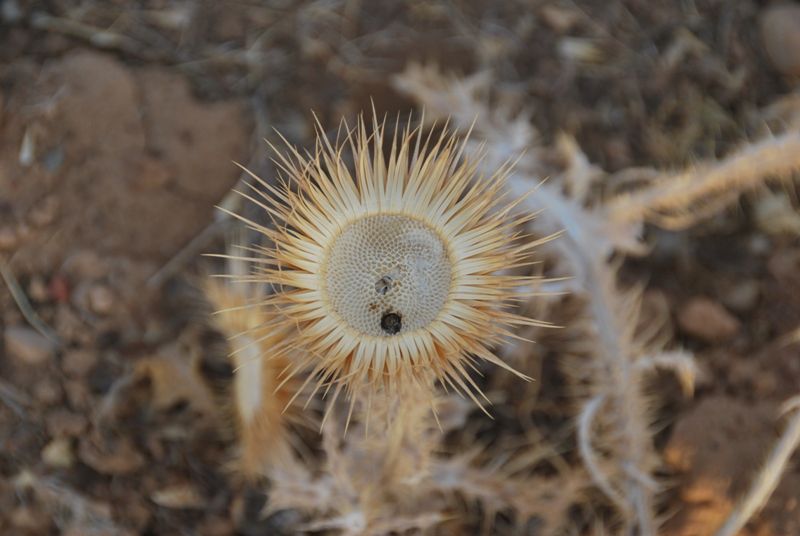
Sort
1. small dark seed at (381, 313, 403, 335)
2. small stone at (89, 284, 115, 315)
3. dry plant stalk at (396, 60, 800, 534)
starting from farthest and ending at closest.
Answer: small stone at (89, 284, 115, 315) < dry plant stalk at (396, 60, 800, 534) < small dark seed at (381, 313, 403, 335)

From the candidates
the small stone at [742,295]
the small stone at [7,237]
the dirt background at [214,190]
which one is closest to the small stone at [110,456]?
the dirt background at [214,190]

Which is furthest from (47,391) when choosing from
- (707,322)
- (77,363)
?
(707,322)

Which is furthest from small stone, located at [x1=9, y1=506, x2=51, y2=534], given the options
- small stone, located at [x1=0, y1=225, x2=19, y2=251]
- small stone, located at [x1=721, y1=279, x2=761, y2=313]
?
small stone, located at [x1=721, y1=279, x2=761, y2=313]

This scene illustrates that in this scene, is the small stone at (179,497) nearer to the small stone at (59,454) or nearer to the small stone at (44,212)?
the small stone at (59,454)

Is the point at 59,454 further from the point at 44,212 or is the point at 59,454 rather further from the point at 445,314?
the point at 445,314

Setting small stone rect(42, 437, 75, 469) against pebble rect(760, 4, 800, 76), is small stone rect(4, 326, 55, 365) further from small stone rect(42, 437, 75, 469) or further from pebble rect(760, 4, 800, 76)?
pebble rect(760, 4, 800, 76)

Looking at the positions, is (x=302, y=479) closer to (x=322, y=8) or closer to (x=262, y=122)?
(x=262, y=122)
